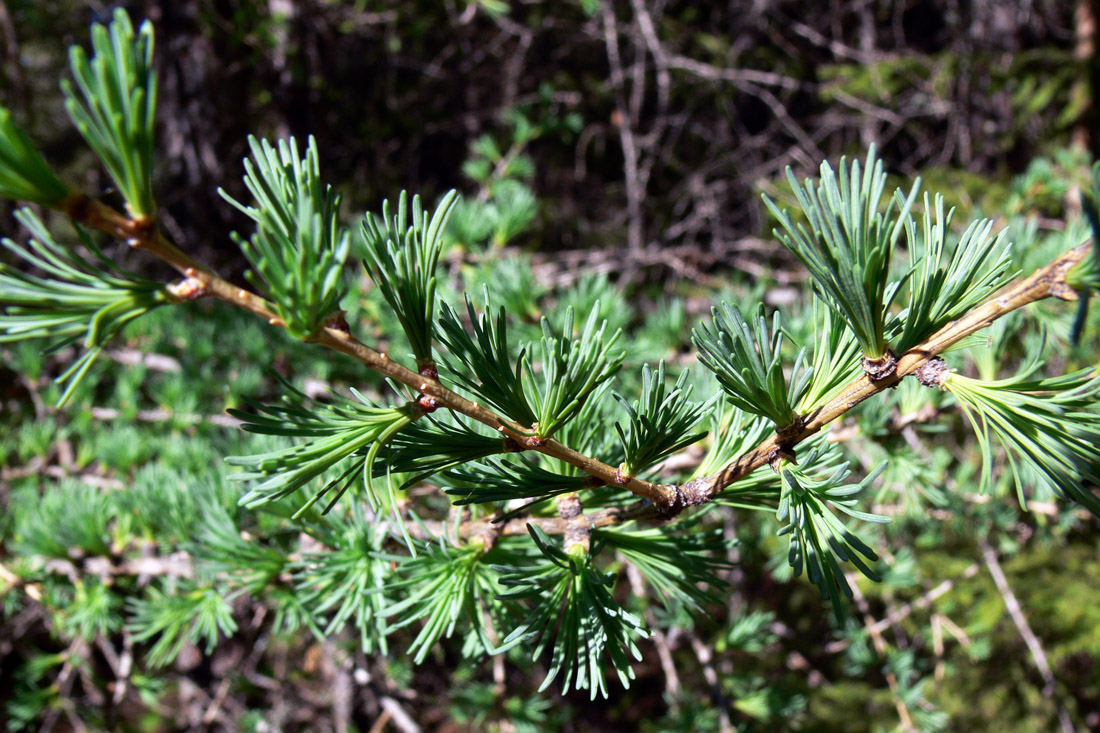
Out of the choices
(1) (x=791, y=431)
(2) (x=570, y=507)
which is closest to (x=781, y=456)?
(1) (x=791, y=431)

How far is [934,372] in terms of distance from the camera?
0.31 metres

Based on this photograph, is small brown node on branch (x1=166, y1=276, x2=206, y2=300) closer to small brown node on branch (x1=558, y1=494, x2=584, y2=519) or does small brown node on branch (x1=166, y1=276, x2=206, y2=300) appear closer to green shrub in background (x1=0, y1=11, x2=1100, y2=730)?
green shrub in background (x1=0, y1=11, x2=1100, y2=730)

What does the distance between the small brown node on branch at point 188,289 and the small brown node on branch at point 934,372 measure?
0.34 m

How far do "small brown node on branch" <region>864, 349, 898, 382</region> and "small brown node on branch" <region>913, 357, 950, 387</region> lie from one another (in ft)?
0.04

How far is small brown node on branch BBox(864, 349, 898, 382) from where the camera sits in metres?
0.31

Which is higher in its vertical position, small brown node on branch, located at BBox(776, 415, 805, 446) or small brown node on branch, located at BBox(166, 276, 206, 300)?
small brown node on branch, located at BBox(166, 276, 206, 300)

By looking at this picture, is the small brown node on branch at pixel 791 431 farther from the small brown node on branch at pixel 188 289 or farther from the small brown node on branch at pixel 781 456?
the small brown node on branch at pixel 188 289

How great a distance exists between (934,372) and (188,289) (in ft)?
1.14

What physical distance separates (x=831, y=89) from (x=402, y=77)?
4.60ft

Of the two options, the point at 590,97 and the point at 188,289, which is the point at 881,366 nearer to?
the point at 188,289

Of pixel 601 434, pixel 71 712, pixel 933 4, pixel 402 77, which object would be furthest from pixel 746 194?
pixel 71 712

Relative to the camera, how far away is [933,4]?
109 inches

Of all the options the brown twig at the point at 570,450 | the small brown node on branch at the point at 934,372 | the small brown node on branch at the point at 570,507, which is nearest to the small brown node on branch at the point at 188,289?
the brown twig at the point at 570,450

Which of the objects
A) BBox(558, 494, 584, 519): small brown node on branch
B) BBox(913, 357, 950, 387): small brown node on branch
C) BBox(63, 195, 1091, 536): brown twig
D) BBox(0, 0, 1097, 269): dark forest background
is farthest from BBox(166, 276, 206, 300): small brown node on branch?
BBox(0, 0, 1097, 269): dark forest background
